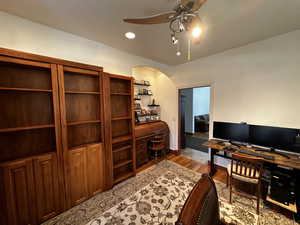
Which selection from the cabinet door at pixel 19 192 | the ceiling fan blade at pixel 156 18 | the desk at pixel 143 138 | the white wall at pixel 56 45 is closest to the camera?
the ceiling fan blade at pixel 156 18

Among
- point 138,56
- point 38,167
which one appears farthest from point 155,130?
point 38,167

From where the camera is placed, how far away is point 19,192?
1.45 meters

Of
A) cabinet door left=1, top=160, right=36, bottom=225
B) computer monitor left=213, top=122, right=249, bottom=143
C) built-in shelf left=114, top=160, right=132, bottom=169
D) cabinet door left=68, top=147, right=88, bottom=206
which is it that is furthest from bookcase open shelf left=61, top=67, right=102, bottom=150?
computer monitor left=213, top=122, right=249, bottom=143

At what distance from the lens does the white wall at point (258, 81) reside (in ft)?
6.66

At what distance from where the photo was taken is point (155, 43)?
2.32 m

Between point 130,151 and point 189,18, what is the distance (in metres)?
2.56

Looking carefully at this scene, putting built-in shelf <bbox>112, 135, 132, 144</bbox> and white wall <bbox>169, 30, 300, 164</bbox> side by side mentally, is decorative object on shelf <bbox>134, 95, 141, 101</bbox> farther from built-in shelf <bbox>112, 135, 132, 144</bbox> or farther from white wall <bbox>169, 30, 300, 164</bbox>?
white wall <bbox>169, 30, 300, 164</bbox>

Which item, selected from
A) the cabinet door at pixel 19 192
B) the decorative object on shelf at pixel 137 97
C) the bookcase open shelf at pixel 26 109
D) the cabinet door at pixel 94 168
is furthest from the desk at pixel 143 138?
the cabinet door at pixel 19 192

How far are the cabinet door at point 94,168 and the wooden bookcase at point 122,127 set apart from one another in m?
0.37

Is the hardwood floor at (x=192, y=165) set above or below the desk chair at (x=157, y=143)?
below

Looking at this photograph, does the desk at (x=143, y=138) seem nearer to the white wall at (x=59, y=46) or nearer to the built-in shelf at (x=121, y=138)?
the built-in shelf at (x=121, y=138)

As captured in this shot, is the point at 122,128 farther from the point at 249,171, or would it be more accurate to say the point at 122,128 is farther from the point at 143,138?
the point at 249,171

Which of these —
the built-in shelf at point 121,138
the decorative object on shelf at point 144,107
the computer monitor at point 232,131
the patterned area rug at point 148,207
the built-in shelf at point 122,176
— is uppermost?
the decorative object on shelf at point 144,107

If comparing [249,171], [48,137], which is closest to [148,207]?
[249,171]
